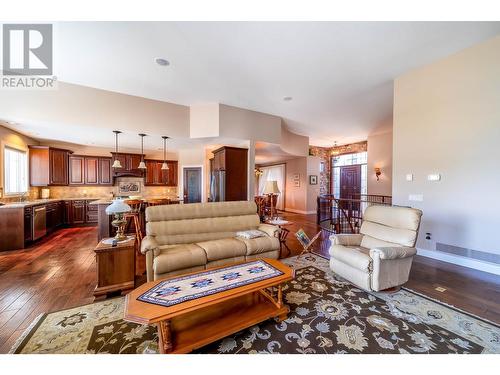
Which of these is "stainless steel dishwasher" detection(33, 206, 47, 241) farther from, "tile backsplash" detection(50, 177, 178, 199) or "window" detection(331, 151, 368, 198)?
"window" detection(331, 151, 368, 198)

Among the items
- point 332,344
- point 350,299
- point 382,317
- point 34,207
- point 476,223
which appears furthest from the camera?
point 34,207

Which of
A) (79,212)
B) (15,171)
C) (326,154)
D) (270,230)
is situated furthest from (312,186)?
(15,171)

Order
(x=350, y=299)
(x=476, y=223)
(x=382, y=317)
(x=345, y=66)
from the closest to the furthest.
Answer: (x=382, y=317) → (x=350, y=299) → (x=476, y=223) → (x=345, y=66)

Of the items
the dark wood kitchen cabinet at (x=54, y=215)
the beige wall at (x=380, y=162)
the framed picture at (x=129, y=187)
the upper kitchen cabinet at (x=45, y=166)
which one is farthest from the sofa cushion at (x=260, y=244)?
the beige wall at (x=380, y=162)

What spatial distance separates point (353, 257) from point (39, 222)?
633 centimetres

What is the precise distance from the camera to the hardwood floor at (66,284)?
6.75 feet

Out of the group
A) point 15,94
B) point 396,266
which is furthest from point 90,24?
point 396,266

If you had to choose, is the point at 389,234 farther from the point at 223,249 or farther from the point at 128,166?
the point at 128,166

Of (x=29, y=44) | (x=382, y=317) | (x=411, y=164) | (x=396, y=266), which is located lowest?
(x=382, y=317)

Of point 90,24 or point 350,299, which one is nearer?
point 350,299

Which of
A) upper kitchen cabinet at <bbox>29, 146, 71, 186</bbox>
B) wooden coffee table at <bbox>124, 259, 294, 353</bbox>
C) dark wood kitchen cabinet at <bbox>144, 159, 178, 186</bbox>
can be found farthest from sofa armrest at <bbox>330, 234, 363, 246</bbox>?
upper kitchen cabinet at <bbox>29, 146, 71, 186</bbox>

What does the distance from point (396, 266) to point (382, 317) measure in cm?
71

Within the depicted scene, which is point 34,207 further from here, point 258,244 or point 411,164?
point 411,164

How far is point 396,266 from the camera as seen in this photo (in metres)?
2.40
